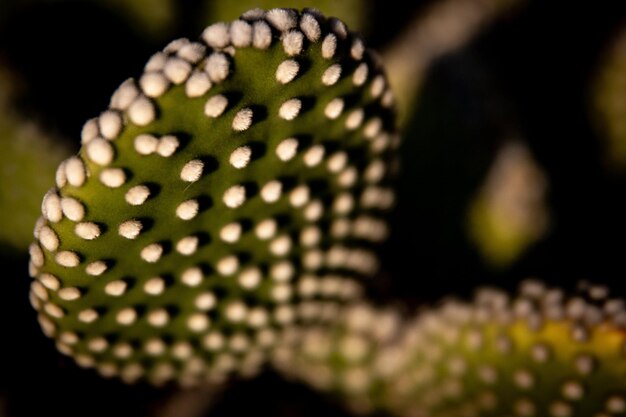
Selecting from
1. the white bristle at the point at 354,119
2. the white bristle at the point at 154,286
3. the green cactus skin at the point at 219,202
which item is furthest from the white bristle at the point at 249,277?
the white bristle at the point at 354,119

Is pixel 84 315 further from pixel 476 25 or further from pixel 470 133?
pixel 476 25

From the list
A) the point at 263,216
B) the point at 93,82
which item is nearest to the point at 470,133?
the point at 263,216

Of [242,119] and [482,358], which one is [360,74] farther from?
[482,358]

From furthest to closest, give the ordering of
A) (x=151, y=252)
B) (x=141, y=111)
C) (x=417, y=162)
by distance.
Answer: (x=417, y=162), (x=151, y=252), (x=141, y=111)

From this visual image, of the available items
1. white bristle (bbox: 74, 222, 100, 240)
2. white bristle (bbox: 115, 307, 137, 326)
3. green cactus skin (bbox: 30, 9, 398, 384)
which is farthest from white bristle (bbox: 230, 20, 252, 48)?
white bristle (bbox: 115, 307, 137, 326)

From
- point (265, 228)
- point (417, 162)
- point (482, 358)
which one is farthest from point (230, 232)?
point (417, 162)

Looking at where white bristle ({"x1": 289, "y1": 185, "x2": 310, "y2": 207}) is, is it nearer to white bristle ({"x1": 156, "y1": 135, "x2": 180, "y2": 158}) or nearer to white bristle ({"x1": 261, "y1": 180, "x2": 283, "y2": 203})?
white bristle ({"x1": 261, "y1": 180, "x2": 283, "y2": 203})
